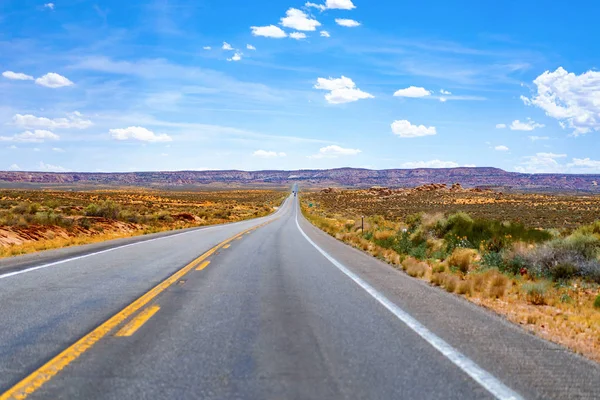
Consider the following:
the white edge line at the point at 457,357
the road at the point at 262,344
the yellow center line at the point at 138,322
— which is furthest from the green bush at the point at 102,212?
the white edge line at the point at 457,357

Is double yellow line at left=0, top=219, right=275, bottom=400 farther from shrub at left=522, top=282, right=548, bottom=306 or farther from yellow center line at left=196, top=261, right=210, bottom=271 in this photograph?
shrub at left=522, top=282, right=548, bottom=306

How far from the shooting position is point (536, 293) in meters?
9.09

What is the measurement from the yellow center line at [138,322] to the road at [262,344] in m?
0.01

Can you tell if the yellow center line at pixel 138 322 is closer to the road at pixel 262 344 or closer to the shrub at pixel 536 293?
the road at pixel 262 344

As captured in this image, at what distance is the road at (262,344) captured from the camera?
405 cm

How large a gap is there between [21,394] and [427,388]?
10.5 ft

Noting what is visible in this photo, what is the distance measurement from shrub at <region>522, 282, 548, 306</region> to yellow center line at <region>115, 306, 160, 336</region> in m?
6.50

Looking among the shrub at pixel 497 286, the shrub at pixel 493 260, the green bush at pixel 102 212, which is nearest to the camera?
the shrub at pixel 497 286

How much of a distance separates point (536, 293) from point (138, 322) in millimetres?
6970

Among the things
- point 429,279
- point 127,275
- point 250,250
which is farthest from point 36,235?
point 429,279

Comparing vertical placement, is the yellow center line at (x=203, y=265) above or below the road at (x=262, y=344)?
below

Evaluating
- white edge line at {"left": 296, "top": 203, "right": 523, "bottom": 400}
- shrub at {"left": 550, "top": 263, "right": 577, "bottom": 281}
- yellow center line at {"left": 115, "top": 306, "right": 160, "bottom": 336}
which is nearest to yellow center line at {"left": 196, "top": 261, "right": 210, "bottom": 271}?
yellow center line at {"left": 115, "top": 306, "right": 160, "bottom": 336}

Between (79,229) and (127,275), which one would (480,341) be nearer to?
(127,275)

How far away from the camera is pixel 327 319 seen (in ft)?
21.6
